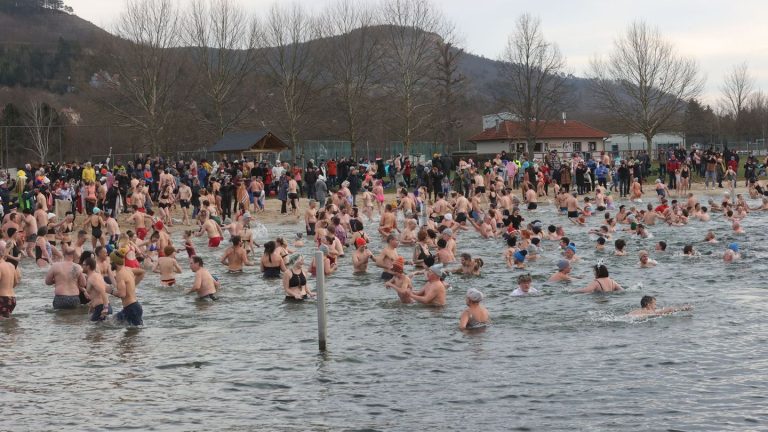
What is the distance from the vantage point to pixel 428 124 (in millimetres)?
57656

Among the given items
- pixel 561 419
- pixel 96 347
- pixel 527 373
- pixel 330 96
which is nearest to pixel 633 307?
pixel 527 373

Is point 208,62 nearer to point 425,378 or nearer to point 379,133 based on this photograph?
point 379,133

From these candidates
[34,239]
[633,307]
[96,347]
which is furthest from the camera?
[34,239]

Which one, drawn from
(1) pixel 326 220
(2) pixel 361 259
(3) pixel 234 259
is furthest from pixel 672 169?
(3) pixel 234 259

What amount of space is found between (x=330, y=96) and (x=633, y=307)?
151 feet

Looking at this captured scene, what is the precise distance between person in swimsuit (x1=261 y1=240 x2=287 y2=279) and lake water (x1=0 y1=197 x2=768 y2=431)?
0.65 meters

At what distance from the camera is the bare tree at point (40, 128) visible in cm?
6059

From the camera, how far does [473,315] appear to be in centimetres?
1465

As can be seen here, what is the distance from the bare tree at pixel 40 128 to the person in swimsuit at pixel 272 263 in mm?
43445

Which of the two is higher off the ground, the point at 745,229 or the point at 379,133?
the point at 379,133

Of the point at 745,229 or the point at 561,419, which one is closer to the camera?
the point at 561,419

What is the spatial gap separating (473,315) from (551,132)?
66.2 m

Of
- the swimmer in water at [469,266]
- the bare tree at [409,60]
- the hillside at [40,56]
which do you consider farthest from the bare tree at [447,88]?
the swimmer in water at [469,266]

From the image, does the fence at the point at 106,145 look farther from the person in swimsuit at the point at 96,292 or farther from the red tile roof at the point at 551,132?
the person in swimsuit at the point at 96,292
